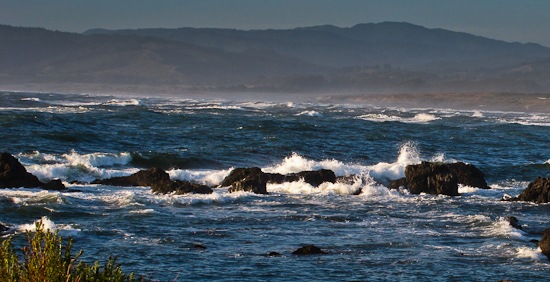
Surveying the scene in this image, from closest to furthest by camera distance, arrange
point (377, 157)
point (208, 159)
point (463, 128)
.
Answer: point (208, 159), point (377, 157), point (463, 128)

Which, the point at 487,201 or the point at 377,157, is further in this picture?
the point at 377,157

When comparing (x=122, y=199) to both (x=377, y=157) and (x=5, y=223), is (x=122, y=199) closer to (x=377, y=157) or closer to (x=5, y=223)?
(x=5, y=223)

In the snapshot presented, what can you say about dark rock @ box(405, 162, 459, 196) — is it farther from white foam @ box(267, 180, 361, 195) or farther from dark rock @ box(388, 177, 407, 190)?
white foam @ box(267, 180, 361, 195)

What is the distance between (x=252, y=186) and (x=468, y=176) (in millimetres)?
7544

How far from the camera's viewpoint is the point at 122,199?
28.4m

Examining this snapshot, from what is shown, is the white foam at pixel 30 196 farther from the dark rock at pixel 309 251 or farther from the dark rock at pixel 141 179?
the dark rock at pixel 309 251

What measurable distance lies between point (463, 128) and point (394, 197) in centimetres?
4010

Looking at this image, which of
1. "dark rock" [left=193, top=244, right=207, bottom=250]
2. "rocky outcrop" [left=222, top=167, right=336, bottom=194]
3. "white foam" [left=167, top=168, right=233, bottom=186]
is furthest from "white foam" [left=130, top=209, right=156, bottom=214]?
"white foam" [left=167, top=168, right=233, bottom=186]

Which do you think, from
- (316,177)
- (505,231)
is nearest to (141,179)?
(316,177)

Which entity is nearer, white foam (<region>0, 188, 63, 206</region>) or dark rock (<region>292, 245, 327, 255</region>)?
dark rock (<region>292, 245, 327, 255</region>)

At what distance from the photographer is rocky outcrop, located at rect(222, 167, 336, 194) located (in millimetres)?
31353

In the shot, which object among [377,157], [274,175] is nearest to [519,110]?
[377,157]

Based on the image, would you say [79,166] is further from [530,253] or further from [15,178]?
[530,253]

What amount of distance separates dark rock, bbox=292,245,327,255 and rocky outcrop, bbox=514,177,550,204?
10.8 m
